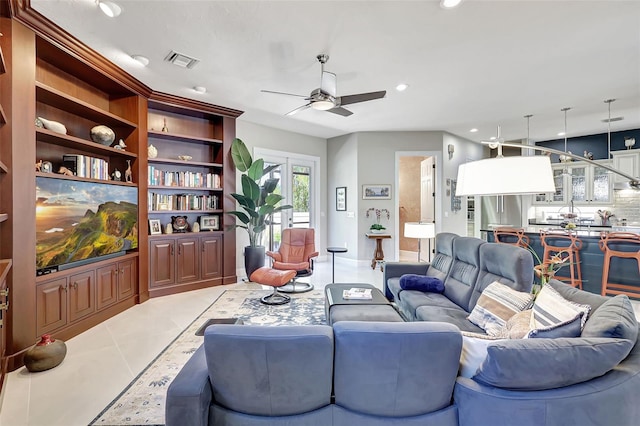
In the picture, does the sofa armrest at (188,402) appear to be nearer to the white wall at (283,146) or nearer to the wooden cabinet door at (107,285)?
the wooden cabinet door at (107,285)

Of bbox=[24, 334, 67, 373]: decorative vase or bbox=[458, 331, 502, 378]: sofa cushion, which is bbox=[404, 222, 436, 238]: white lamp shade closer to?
bbox=[458, 331, 502, 378]: sofa cushion

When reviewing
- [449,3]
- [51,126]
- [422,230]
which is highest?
[449,3]

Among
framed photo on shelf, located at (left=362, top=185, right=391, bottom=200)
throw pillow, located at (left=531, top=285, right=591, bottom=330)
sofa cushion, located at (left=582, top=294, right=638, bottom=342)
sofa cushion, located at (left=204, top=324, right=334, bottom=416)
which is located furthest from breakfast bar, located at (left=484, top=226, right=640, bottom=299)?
sofa cushion, located at (left=204, top=324, right=334, bottom=416)

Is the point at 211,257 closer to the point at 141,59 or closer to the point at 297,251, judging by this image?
the point at 297,251

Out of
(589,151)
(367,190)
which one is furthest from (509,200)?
(367,190)

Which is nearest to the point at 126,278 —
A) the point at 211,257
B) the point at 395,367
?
the point at 211,257

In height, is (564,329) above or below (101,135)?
below

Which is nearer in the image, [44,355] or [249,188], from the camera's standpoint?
[44,355]

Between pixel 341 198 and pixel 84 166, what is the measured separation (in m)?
4.72

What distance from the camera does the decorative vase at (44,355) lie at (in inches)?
91.8

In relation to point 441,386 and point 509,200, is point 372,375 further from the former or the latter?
point 509,200

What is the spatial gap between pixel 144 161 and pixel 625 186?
9.19 metres

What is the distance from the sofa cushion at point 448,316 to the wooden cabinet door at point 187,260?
3.42 metres

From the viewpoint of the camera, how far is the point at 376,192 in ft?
21.3
